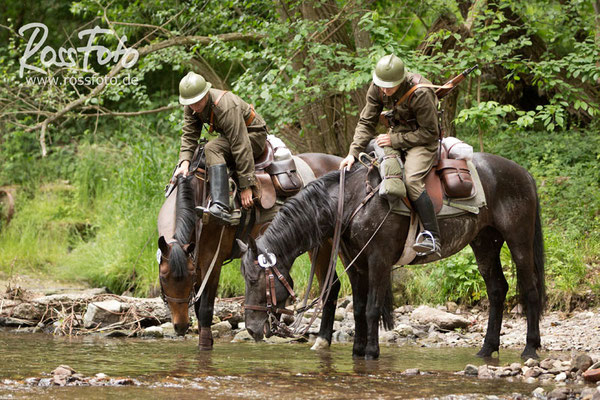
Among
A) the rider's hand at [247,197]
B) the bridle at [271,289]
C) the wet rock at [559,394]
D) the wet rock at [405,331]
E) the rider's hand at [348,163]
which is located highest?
the rider's hand at [348,163]

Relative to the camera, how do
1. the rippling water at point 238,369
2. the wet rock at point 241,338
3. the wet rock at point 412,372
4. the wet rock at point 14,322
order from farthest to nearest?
the wet rock at point 14,322
the wet rock at point 241,338
the wet rock at point 412,372
the rippling water at point 238,369

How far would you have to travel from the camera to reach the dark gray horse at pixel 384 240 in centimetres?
604

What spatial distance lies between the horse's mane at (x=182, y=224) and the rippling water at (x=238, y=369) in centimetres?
80

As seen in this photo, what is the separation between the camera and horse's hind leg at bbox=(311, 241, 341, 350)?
7.43 meters

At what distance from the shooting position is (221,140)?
7.07m

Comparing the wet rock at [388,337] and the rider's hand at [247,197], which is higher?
the rider's hand at [247,197]

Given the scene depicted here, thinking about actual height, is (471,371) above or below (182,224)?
below

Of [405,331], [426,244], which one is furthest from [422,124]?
[405,331]

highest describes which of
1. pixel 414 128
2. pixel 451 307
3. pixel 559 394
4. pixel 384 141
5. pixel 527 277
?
pixel 414 128

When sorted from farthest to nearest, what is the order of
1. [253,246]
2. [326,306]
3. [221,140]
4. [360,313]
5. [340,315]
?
[340,315] < [326,306] < [221,140] < [360,313] < [253,246]

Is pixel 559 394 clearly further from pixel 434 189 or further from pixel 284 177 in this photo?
pixel 284 177

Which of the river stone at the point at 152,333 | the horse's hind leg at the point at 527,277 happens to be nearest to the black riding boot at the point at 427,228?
the horse's hind leg at the point at 527,277

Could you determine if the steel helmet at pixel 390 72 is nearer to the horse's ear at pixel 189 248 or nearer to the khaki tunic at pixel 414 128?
the khaki tunic at pixel 414 128

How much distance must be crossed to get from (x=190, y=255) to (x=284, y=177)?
4.32 feet
